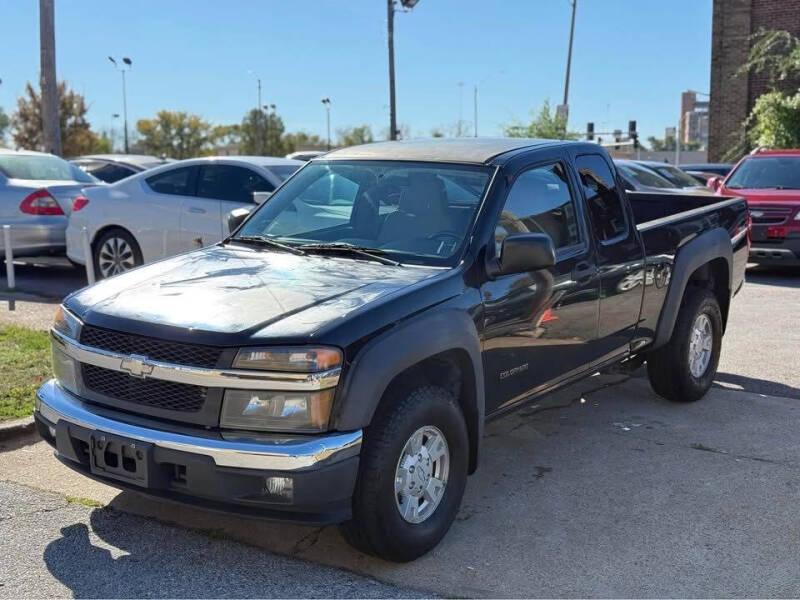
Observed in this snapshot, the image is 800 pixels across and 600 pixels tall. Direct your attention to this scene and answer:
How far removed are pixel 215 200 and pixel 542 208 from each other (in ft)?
18.8

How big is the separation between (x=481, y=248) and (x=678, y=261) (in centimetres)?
221

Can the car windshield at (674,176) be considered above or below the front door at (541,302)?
above

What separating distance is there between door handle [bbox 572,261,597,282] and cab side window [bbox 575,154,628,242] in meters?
0.26

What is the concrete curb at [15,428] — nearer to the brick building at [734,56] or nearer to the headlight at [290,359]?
the headlight at [290,359]

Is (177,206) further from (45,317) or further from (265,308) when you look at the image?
(265,308)

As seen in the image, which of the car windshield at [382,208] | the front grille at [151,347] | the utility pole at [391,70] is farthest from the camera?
the utility pole at [391,70]

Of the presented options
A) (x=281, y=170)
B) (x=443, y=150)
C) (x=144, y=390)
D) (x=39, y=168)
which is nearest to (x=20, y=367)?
(x=144, y=390)

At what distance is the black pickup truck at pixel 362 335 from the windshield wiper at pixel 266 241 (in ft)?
0.07

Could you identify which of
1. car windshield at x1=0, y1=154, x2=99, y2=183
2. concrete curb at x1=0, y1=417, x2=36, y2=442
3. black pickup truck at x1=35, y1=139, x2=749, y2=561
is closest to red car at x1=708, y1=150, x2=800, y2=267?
black pickup truck at x1=35, y1=139, x2=749, y2=561

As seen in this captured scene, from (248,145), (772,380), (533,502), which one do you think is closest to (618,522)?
(533,502)

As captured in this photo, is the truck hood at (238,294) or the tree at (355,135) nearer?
the truck hood at (238,294)

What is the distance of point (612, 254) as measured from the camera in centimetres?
542

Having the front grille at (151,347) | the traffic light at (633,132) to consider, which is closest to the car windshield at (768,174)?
the front grille at (151,347)

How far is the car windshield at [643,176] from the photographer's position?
1485 cm
